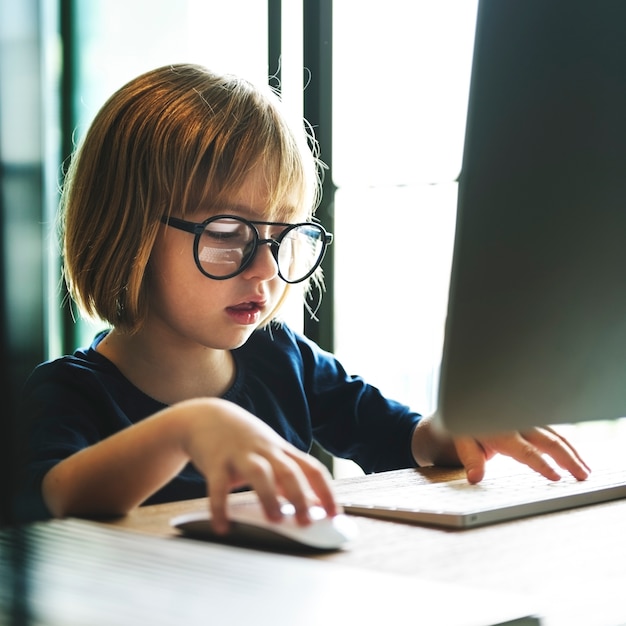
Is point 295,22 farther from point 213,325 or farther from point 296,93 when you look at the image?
point 213,325

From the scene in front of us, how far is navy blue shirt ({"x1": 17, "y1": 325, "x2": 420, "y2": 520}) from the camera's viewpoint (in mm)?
1142

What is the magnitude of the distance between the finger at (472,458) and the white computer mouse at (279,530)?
1.01 ft

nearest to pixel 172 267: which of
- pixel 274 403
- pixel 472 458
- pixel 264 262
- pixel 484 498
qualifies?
pixel 264 262

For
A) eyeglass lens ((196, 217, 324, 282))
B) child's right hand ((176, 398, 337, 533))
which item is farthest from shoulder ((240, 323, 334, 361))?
child's right hand ((176, 398, 337, 533))

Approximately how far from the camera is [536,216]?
497 millimetres

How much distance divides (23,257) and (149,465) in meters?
0.47

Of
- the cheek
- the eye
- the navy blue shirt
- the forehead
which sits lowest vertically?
the navy blue shirt

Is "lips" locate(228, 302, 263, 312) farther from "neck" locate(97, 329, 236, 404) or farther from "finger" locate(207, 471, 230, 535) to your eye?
"finger" locate(207, 471, 230, 535)

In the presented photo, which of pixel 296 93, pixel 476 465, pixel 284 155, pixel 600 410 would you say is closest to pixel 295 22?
pixel 296 93

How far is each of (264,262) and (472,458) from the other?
40cm

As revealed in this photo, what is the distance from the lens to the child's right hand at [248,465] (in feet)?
1.99

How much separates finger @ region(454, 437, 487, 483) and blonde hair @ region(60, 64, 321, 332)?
1.51ft

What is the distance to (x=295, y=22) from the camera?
2.32m

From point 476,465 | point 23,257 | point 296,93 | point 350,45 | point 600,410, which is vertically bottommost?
point 476,465
